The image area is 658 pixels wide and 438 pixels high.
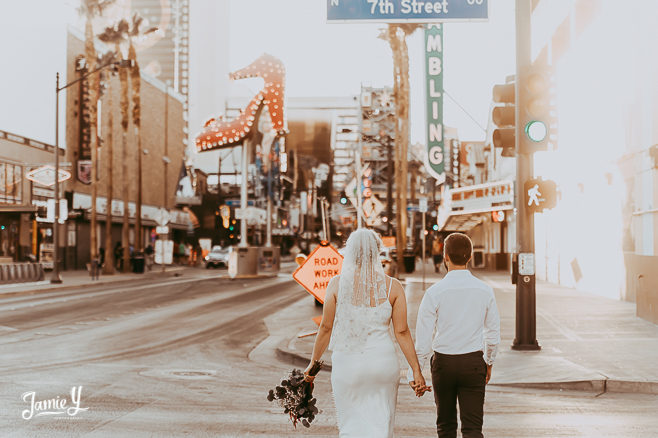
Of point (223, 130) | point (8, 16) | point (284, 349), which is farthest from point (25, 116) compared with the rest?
point (284, 349)

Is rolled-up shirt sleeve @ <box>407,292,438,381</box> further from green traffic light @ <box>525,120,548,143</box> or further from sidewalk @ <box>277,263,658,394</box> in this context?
green traffic light @ <box>525,120,548,143</box>

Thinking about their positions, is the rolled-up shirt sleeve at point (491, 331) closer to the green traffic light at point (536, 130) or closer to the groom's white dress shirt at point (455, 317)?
the groom's white dress shirt at point (455, 317)

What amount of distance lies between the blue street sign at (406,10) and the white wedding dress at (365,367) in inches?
223

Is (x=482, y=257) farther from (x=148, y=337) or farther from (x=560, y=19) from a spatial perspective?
(x=148, y=337)

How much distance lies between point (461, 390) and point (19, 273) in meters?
30.9

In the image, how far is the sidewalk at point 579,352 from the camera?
9680 mm

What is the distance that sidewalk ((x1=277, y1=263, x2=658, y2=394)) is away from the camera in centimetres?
968

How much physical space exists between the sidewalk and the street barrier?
18614 millimetres

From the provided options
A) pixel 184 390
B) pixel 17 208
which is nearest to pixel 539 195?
pixel 184 390

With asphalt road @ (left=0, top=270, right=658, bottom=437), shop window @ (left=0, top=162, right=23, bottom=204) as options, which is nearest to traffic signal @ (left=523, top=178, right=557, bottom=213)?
asphalt road @ (left=0, top=270, right=658, bottom=437)

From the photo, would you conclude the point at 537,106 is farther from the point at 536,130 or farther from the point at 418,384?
the point at 418,384

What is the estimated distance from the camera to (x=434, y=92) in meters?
40.7

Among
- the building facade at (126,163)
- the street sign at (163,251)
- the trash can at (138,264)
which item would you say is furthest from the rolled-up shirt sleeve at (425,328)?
the street sign at (163,251)

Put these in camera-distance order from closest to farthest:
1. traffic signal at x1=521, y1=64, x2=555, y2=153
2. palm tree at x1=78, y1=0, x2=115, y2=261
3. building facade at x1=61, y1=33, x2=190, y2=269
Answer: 1. traffic signal at x1=521, y1=64, x2=555, y2=153
2. palm tree at x1=78, y1=0, x2=115, y2=261
3. building facade at x1=61, y1=33, x2=190, y2=269
